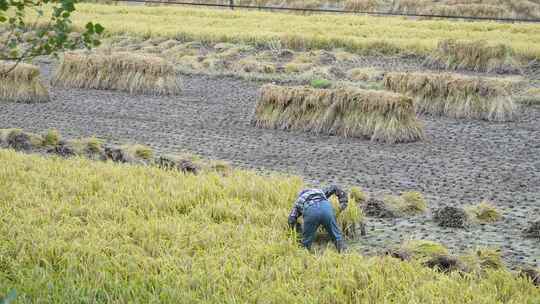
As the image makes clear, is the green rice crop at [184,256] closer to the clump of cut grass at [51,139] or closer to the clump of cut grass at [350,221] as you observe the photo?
the clump of cut grass at [350,221]

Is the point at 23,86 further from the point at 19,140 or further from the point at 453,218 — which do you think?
the point at 453,218

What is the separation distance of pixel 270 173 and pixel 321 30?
12996 millimetres

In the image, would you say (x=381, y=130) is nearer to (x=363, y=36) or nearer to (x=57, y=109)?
(x=57, y=109)

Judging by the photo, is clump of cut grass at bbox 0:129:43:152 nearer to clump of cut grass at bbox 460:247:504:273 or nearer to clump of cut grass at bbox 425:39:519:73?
clump of cut grass at bbox 460:247:504:273

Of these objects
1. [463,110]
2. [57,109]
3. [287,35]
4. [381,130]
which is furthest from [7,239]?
[287,35]

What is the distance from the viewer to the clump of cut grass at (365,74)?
52.2ft

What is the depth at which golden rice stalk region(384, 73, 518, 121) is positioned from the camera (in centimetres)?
1266

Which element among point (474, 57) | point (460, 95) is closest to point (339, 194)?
point (460, 95)

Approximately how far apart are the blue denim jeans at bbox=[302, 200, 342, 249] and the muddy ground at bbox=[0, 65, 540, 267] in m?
0.39

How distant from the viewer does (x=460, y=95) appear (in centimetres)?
1288

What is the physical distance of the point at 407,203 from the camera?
24.9 feet

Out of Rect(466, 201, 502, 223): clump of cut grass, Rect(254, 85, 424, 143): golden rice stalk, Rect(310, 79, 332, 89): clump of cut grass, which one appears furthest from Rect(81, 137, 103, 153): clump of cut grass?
Rect(310, 79, 332, 89): clump of cut grass

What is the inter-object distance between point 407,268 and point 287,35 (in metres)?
15.5

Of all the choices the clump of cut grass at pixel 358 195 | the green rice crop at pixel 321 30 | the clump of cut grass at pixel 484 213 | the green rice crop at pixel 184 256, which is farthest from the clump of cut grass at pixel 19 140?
the green rice crop at pixel 321 30
